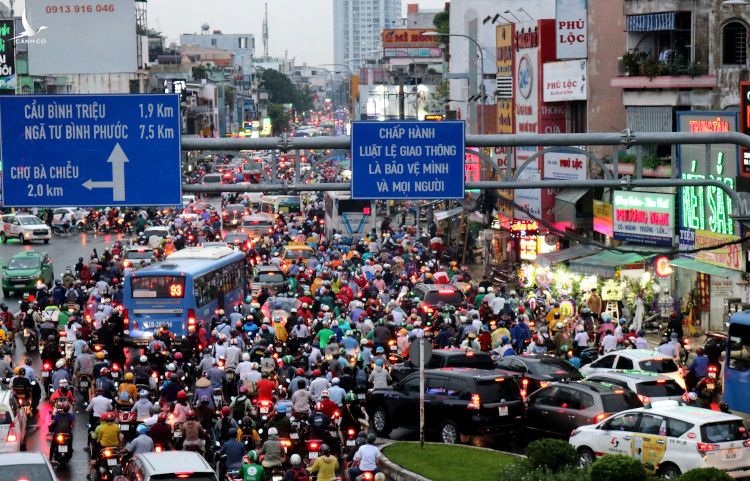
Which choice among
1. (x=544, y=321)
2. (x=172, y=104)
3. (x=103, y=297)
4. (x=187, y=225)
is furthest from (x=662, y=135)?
(x=187, y=225)

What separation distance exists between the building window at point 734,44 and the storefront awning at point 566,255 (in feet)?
22.9

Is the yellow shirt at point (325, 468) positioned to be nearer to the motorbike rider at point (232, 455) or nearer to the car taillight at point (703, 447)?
the motorbike rider at point (232, 455)

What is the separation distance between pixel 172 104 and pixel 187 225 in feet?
166

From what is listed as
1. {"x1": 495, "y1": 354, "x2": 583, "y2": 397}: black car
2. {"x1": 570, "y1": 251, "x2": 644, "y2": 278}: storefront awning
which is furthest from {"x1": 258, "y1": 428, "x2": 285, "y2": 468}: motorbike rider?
{"x1": 570, "y1": 251, "x2": 644, "y2": 278}: storefront awning

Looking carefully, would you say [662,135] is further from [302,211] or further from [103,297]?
[302,211]

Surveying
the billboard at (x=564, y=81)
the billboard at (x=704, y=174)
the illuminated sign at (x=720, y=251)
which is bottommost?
the illuminated sign at (x=720, y=251)

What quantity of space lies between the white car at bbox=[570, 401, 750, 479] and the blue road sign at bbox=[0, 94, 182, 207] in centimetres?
711

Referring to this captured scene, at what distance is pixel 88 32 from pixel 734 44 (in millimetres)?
40024

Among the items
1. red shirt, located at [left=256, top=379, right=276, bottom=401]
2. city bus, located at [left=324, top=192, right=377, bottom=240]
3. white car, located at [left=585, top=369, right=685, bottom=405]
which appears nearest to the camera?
white car, located at [left=585, top=369, right=685, bottom=405]

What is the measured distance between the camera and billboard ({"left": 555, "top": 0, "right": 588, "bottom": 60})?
48500 mm

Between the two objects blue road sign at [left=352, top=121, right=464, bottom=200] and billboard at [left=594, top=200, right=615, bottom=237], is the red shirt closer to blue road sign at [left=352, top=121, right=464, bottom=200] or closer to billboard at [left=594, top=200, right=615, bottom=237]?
blue road sign at [left=352, top=121, right=464, bottom=200]

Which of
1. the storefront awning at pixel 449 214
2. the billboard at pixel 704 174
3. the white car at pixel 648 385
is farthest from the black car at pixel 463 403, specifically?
the storefront awning at pixel 449 214

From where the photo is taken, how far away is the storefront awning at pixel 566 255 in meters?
43.0

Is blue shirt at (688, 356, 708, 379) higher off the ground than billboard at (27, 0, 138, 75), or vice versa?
billboard at (27, 0, 138, 75)
